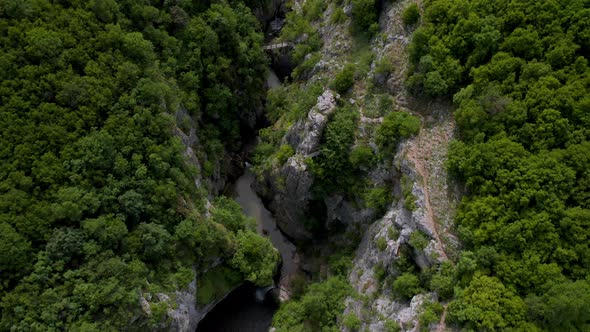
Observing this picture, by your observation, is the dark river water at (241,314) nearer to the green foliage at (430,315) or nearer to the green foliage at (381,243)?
the green foliage at (381,243)

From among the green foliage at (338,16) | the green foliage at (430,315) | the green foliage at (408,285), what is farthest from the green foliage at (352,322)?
the green foliage at (338,16)

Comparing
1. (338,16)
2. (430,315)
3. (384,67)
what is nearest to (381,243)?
(430,315)

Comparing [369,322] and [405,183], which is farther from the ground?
[405,183]

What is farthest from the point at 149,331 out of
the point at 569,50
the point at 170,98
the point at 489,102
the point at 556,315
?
the point at 569,50

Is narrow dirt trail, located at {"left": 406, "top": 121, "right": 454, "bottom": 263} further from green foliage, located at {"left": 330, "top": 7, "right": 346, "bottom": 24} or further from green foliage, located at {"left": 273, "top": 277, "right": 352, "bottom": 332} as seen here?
green foliage, located at {"left": 330, "top": 7, "right": 346, "bottom": 24}

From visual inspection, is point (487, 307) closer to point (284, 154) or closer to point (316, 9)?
point (284, 154)

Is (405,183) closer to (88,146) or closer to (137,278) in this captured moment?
(137,278)

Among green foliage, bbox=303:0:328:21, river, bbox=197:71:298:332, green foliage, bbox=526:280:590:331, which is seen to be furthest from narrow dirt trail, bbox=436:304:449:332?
green foliage, bbox=303:0:328:21
